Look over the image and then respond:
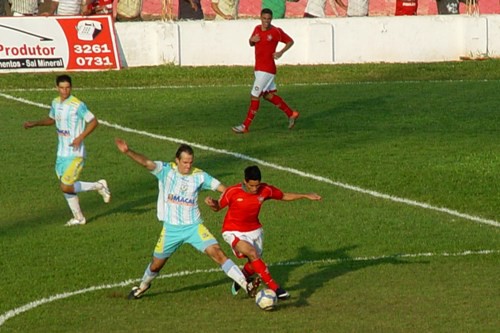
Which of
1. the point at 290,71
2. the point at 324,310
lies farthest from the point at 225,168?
the point at 290,71

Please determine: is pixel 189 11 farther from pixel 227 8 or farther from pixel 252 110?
pixel 252 110

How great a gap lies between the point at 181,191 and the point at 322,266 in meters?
2.85

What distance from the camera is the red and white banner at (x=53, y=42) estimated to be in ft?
116

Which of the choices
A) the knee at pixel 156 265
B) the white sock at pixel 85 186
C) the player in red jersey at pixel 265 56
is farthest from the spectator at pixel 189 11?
the knee at pixel 156 265

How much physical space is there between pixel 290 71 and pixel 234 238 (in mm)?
21310

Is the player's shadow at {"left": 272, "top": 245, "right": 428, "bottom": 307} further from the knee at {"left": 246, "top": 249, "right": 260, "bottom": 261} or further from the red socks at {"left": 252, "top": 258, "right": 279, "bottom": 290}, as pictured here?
the knee at {"left": 246, "top": 249, "right": 260, "bottom": 261}

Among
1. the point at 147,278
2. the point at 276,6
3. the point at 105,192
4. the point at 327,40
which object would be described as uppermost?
the point at 276,6

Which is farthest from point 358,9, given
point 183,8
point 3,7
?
point 3,7

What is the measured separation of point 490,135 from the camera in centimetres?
2769

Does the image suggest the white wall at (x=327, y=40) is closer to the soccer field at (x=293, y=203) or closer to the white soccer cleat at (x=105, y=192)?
the soccer field at (x=293, y=203)

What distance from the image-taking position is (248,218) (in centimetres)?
1538

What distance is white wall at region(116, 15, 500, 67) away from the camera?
37.0 meters

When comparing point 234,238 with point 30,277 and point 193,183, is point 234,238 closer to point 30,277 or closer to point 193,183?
point 193,183

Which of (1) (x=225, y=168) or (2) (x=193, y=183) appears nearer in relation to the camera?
(2) (x=193, y=183)
